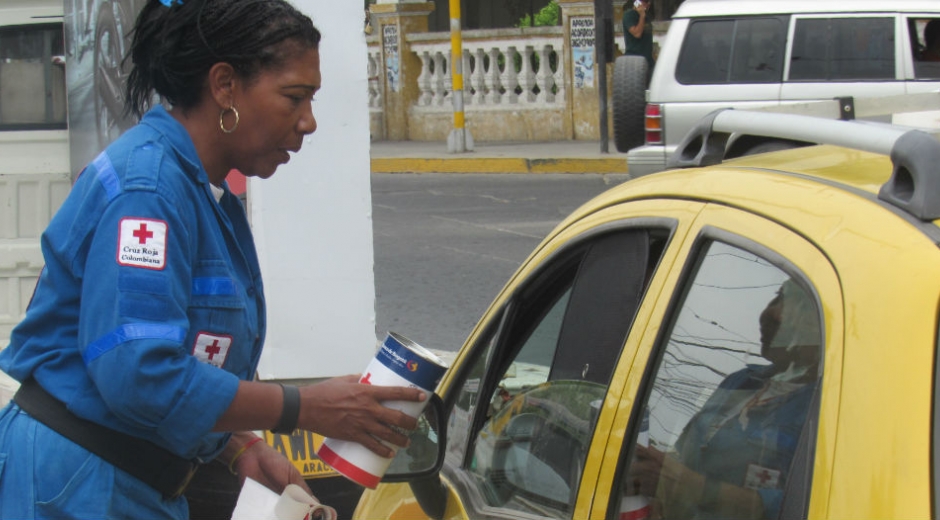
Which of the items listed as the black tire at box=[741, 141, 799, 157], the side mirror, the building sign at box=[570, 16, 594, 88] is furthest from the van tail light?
the side mirror

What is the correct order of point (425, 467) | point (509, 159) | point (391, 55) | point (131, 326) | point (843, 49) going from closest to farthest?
point (131, 326)
point (425, 467)
point (843, 49)
point (509, 159)
point (391, 55)

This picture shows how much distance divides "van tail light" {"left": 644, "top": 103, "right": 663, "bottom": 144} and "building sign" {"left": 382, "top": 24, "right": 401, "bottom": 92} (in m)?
9.46

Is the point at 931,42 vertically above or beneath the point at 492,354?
above

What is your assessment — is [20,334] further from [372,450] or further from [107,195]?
[372,450]

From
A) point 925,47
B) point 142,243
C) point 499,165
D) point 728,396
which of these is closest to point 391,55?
point 499,165

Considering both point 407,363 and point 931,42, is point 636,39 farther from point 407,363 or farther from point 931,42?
point 407,363

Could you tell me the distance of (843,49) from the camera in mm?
10172

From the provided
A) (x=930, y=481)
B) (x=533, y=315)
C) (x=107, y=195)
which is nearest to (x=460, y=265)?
(x=533, y=315)

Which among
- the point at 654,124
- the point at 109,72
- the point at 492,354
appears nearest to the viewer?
the point at 492,354

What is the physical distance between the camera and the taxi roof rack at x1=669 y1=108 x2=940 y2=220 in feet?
5.16

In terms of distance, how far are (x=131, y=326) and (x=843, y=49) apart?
9.16 m

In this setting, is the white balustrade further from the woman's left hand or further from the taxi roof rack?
the taxi roof rack

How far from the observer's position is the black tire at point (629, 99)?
39.2 ft

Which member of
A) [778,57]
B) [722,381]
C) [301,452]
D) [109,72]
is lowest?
[301,452]
